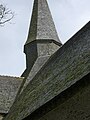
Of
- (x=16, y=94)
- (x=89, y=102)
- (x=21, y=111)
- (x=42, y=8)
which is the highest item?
(x=89, y=102)

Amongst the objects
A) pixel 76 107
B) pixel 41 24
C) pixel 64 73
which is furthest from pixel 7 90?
pixel 76 107

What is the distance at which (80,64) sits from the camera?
13391 mm

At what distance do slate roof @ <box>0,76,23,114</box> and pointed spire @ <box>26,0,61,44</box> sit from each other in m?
3.44

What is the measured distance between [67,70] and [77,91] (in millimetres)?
2157

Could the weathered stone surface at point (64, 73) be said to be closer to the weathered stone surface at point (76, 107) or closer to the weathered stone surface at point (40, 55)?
the weathered stone surface at point (76, 107)

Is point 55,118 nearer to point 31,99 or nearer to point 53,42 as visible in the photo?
point 31,99

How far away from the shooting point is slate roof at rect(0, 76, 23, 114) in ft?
68.6

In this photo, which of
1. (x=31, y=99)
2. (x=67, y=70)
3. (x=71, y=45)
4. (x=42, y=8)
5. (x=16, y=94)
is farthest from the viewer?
(x=42, y=8)

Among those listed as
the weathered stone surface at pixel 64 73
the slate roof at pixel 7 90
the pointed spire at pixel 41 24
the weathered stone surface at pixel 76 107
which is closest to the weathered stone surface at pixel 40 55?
the pointed spire at pixel 41 24

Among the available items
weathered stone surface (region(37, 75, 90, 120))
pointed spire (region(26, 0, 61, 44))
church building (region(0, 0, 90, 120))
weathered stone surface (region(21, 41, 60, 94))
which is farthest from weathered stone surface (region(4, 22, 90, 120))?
pointed spire (region(26, 0, 61, 44))

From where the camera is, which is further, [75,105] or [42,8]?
[42,8]

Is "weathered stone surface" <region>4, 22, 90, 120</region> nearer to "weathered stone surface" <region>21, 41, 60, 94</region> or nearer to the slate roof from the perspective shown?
the slate roof

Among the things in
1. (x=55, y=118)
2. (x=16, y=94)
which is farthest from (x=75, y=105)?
(x=16, y=94)

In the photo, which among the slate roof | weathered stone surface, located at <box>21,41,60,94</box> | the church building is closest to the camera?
the church building
